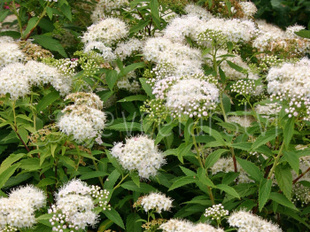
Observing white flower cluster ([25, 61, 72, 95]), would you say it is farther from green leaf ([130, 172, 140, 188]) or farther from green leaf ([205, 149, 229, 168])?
green leaf ([205, 149, 229, 168])

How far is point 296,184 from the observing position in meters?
3.43

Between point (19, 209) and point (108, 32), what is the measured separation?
1.92 meters

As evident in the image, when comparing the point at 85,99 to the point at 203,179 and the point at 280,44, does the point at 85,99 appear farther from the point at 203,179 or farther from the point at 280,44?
the point at 280,44

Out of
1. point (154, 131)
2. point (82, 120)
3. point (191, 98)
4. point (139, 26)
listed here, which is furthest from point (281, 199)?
point (139, 26)

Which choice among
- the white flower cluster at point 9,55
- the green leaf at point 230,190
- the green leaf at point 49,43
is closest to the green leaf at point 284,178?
the green leaf at point 230,190

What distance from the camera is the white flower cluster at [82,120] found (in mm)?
2865

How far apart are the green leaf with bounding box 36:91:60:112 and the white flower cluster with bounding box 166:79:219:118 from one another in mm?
1058

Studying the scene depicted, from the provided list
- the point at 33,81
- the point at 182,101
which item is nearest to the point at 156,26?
the point at 33,81

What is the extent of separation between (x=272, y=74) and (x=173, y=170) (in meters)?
1.17

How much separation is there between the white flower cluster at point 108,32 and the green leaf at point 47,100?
0.74m

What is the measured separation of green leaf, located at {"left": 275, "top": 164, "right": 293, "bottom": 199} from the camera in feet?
9.25

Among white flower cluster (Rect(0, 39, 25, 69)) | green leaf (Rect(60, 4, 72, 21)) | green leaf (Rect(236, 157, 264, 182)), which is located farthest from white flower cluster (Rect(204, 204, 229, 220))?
green leaf (Rect(60, 4, 72, 21))

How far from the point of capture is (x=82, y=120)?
2895mm

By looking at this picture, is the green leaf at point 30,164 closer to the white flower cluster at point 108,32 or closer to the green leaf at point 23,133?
the green leaf at point 23,133
